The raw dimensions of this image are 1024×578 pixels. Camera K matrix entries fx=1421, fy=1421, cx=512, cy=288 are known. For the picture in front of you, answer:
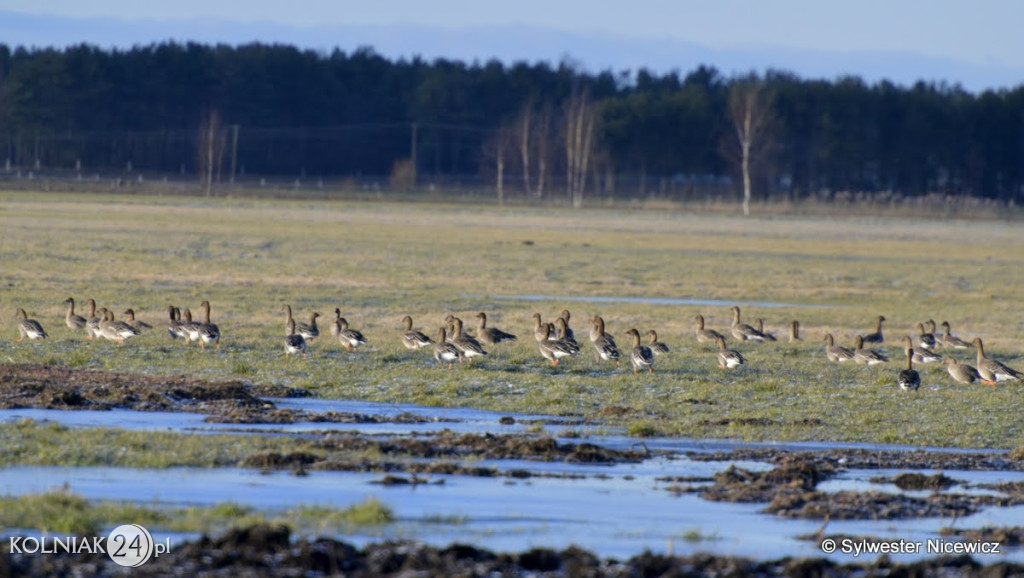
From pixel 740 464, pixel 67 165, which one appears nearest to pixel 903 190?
pixel 67 165

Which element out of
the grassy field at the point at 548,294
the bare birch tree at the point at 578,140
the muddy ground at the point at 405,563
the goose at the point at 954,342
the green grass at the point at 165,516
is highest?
the bare birch tree at the point at 578,140

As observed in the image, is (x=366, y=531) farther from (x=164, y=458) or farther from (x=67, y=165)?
(x=67, y=165)

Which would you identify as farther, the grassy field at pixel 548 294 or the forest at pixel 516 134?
the forest at pixel 516 134

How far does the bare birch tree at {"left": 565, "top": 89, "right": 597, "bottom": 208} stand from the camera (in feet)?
367

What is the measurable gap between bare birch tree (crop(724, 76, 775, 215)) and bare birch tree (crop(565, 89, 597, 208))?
11.3 metres

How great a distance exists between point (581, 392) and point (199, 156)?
99.1 meters

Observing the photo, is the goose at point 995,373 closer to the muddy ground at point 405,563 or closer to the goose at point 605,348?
the goose at point 605,348

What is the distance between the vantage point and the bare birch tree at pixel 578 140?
4407 inches

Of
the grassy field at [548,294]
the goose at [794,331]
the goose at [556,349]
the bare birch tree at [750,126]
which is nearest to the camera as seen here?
the grassy field at [548,294]

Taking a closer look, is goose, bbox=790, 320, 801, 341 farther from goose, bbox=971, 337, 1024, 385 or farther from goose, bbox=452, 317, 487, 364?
goose, bbox=452, 317, 487, 364

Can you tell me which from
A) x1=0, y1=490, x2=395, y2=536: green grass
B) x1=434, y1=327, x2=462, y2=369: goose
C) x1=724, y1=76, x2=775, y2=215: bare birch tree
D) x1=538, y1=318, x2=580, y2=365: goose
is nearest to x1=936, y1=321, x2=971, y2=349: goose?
x1=538, y1=318, x2=580, y2=365: goose

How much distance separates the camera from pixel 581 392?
61.1 feet

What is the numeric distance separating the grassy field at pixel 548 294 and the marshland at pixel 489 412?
11cm

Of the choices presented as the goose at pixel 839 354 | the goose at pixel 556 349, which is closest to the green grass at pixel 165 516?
the goose at pixel 556 349
